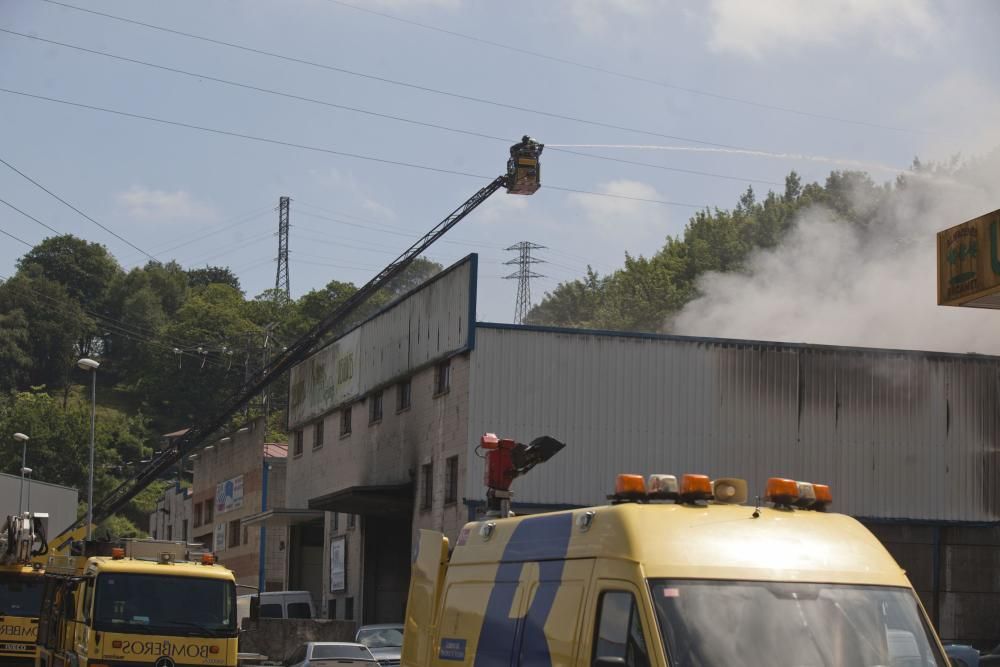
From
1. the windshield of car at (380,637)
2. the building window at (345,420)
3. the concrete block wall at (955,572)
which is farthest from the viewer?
the building window at (345,420)

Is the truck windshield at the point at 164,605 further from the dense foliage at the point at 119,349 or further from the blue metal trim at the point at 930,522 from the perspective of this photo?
the dense foliage at the point at 119,349

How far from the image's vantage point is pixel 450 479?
33312 mm

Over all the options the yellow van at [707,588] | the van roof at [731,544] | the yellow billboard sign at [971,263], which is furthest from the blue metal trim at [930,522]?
the van roof at [731,544]

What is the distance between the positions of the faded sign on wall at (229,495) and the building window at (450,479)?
1041 inches

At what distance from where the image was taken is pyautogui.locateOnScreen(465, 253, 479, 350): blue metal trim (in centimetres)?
3228

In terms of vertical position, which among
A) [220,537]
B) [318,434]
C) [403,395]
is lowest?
[220,537]

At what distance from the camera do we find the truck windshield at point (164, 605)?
1725 cm

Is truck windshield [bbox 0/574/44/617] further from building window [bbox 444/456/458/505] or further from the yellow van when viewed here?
the yellow van

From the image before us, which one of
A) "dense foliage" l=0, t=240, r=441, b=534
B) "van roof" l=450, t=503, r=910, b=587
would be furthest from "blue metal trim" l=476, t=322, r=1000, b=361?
"dense foliage" l=0, t=240, r=441, b=534

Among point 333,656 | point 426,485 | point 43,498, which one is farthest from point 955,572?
point 43,498

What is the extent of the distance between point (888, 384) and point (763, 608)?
28.1 m

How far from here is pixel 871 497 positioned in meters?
33.6

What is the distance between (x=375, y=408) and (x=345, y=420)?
327 cm

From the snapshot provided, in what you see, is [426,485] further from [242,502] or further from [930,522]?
[242,502]
